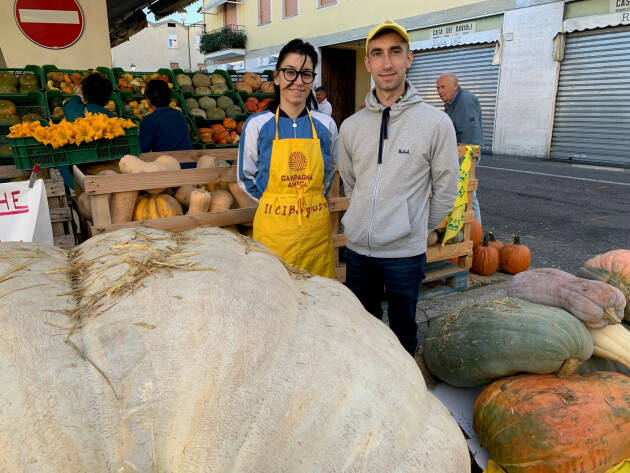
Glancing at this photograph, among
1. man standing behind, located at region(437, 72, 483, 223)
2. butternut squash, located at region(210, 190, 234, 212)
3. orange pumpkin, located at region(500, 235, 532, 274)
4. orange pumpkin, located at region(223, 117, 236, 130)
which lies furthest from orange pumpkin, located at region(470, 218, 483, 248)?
orange pumpkin, located at region(223, 117, 236, 130)

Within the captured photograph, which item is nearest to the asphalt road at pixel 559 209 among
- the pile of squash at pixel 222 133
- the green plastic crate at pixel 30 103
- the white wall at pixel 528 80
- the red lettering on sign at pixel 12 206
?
the white wall at pixel 528 80

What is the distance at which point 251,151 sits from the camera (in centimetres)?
298

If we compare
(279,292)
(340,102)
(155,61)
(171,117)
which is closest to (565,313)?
(279,292)

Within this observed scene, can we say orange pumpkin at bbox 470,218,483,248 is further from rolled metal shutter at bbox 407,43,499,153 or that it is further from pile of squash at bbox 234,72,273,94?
rolled metal shutter at bbox 407,43,499,153

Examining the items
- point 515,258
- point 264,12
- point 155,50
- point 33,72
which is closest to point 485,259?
point 515,258

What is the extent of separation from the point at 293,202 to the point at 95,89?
3.21m

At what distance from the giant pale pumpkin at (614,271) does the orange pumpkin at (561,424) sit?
2.63ft

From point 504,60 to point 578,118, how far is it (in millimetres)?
3180

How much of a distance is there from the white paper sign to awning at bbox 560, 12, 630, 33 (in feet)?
47.8

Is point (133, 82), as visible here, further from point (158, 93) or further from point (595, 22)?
point (595, 22)

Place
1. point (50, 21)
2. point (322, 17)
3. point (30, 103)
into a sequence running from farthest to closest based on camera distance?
point (322, 17), point (50, 21), point (30, 103)

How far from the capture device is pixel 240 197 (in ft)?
11.3

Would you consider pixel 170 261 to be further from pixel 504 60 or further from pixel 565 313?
pixel 504 60

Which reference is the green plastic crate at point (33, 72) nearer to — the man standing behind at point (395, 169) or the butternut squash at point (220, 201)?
the butternut squash at point (220, 201)
